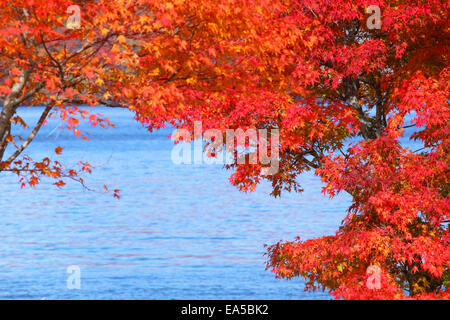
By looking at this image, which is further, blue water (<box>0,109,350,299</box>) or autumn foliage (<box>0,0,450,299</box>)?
blue water (<box>0,109,350,299</box>)

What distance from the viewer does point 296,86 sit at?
47.1 feet

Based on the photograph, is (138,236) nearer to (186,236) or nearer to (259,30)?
(186,236)

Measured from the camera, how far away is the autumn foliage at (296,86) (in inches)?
429

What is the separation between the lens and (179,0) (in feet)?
34.1

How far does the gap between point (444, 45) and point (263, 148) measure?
14.1 ft

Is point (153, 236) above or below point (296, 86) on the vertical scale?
below

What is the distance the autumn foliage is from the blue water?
4.75ft

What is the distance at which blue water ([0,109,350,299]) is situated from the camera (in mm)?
30734

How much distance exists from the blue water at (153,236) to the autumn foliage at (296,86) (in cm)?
145

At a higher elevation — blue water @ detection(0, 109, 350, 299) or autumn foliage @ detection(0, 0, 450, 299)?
autumn foliage @ detection(0, 0, 450, 299)

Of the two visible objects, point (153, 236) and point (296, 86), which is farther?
point (153, 236)

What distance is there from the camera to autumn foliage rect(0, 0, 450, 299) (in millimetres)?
10891

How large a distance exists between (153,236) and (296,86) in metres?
31.4
